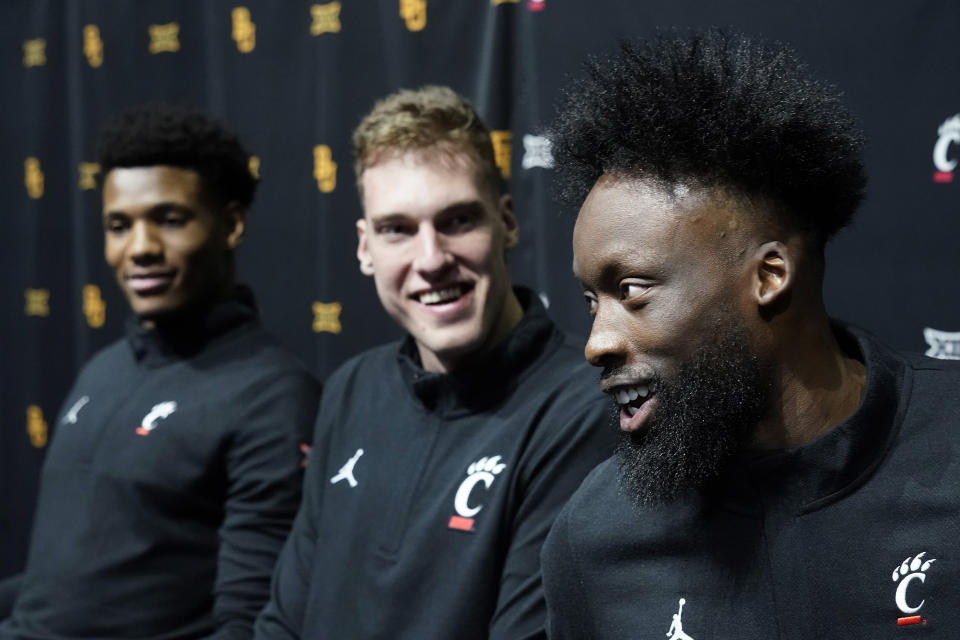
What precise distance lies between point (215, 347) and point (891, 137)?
A: 1137mm

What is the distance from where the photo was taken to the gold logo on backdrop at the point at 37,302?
2688 mm

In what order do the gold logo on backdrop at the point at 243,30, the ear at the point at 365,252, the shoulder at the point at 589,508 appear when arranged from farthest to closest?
1. the gold logo on backdrop at the point at 243,30
2. the ear at the point at 365,252
3. the shoulder at the point at 589,508

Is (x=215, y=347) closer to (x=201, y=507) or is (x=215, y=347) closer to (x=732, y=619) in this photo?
(x=201, y=507)

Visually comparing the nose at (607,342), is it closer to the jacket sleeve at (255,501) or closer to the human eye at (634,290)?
the human eye at (634,290)

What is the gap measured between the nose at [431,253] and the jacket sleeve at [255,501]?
429mm

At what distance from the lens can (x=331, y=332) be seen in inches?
87.4

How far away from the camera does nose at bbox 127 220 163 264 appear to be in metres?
1.76

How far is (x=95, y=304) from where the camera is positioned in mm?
2594

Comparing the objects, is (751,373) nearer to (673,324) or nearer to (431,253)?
(673,324)

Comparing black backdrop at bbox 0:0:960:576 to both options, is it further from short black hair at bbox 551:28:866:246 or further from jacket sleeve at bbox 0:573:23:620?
jacket sleeve at bbox 0:573:23:620

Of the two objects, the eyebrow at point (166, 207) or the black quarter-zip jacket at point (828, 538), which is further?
the eyebrow at point (166, 207)

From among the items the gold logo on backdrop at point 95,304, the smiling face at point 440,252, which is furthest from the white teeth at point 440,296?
the gold logo on backdrop at point 95,304

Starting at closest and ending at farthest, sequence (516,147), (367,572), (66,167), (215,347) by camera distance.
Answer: (367,572) → (215,347) → (516,147) → (66,167)

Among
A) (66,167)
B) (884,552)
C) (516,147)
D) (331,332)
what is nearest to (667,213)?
(884,552)
